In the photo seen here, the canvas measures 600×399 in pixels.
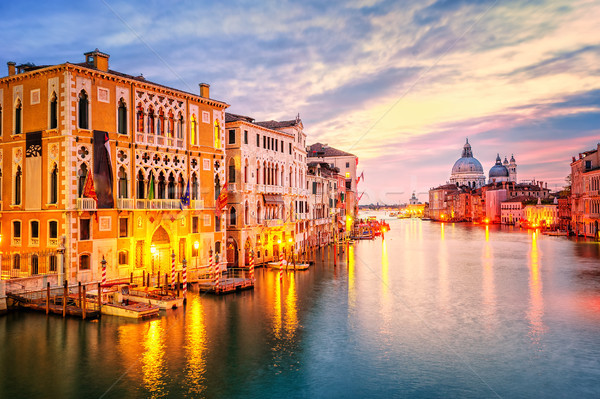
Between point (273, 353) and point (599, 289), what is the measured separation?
2489 centimetres

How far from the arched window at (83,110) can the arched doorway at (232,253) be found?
15.5m

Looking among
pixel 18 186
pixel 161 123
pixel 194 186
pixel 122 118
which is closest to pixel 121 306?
pixel 18 186

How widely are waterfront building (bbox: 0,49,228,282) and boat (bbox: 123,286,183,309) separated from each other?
2.33m

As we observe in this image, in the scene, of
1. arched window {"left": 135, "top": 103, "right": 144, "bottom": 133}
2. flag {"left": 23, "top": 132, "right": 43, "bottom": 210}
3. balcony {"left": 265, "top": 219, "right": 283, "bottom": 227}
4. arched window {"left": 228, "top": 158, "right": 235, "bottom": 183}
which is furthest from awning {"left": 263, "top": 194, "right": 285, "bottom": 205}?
flag {"left": 23, "top": 132, "right": 43, "bottom": 210}

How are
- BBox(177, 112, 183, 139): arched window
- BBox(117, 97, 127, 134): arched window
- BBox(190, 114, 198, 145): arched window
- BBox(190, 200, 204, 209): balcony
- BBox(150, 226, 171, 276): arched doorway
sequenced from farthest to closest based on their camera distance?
BBox(190, 114, 198, 145): arched window, BBox(190, 200, 204, 209): balcony, BBox(177, 112, 183, 139): arched window, BBox(150, 226, 171, 276): arched doorway, BBox(117, 97, 127, 134): arched window

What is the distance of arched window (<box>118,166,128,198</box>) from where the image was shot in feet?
88.0

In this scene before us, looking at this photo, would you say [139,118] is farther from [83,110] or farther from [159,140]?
[83,110]

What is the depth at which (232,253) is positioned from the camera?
37562mm

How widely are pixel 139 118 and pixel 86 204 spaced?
20.8 ft

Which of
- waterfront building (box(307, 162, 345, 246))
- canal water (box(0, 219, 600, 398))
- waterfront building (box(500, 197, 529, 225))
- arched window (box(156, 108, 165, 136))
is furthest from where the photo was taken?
waterfront building (box(500, 197, 529, 225))

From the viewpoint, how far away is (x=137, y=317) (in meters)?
21.7

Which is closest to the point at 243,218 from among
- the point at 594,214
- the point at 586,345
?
the point at 586,345

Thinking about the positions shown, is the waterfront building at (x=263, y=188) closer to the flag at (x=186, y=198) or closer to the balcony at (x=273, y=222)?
the balcony at (x=273, y=222)

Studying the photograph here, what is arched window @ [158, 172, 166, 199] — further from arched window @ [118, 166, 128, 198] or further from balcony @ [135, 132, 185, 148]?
arched window @ [118, 166, 128, 198]
